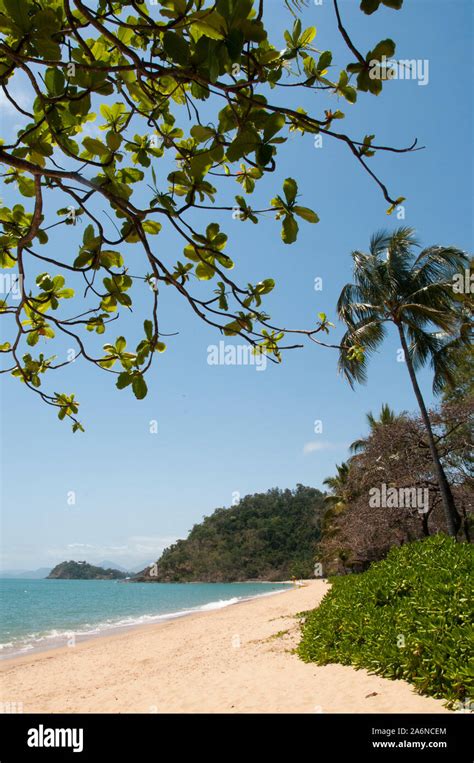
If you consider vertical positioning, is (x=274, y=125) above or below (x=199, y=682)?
above

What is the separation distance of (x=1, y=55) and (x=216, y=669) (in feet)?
29.2

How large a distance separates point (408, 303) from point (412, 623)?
1000 cm

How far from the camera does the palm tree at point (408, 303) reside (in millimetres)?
13320

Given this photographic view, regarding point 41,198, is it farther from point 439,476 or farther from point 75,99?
point 439,476

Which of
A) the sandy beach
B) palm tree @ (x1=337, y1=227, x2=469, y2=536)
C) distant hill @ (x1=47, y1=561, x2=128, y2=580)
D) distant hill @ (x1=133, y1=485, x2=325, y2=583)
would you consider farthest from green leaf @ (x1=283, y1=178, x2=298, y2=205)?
distant hill @ (x1=47, y1=561, x2=128, y2=580)

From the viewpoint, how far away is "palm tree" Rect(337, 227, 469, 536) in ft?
43.7

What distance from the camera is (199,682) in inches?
284

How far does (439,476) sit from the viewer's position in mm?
11383

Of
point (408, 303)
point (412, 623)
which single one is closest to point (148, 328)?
point (412, 623)

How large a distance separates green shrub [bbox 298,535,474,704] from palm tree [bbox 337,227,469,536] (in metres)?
6.65

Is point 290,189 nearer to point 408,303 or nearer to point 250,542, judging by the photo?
point 408,303

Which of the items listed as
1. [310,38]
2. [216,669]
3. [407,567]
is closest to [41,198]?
[310,38]

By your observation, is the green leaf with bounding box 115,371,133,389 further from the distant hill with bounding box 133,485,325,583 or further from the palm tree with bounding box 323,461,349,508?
the distant hill with bounding box 133,485,325,583

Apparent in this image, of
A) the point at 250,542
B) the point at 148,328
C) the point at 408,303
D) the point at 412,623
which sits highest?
the point at 408,303
